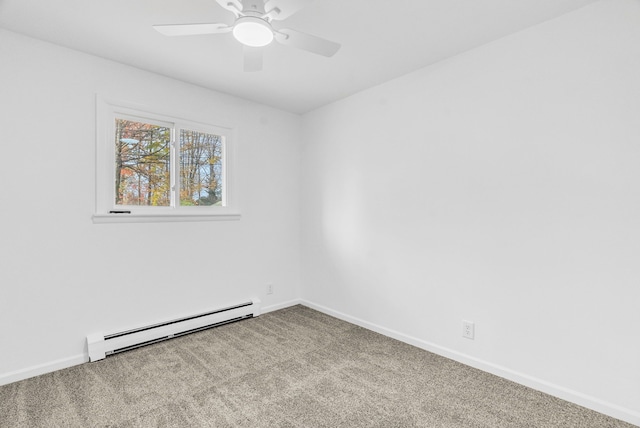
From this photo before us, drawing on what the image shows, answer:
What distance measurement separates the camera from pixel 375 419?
1785 mm

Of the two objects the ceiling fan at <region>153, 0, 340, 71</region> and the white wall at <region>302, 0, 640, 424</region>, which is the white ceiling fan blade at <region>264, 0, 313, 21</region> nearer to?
the ceiling fan at <region>153, 0, 340, 71</region>

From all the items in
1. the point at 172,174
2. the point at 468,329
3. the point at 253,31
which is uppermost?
the point at 253,31

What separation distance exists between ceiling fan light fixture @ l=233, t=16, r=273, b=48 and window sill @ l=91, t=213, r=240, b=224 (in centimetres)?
182

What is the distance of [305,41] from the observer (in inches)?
69.7

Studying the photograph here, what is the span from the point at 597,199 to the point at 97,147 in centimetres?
348

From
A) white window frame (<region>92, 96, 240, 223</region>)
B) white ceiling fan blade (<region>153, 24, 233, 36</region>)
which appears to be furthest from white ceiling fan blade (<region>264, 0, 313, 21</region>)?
white window frame (<region>92, 96, 240, 223</region>)

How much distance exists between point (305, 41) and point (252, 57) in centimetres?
39

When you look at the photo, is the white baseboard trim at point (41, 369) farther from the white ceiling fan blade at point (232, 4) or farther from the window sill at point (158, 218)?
the white ceiling fan blade at point (232, 4)

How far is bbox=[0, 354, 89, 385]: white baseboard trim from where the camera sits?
214cm

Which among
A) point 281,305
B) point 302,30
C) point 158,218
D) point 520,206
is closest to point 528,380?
point 520,206

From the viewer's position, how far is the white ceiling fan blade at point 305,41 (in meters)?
1.69

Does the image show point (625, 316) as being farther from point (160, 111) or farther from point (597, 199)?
point (160, 111)

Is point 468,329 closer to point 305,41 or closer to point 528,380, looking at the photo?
point 528,380

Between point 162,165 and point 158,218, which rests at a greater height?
point 162,165
